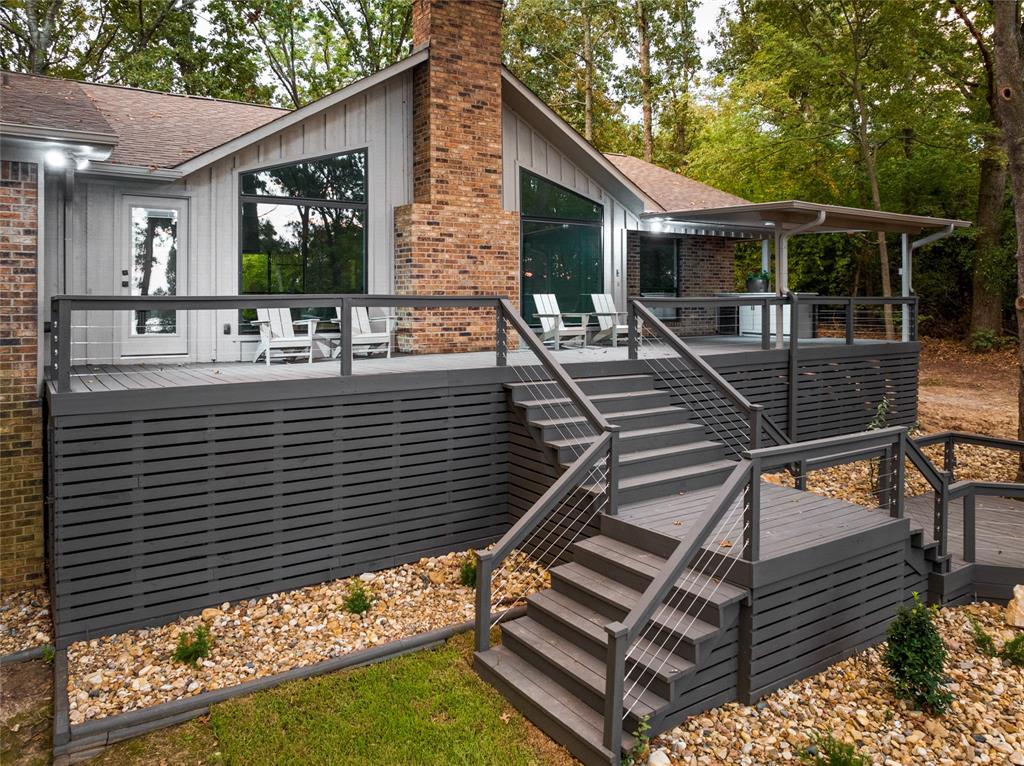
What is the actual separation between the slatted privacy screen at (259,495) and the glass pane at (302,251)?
10.5 feet

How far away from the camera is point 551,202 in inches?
428

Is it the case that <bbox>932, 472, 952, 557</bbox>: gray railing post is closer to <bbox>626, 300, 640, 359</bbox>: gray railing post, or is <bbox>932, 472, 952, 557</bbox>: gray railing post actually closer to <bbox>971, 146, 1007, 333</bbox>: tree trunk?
<bbox>626, 300, 640, 359</bbox>: gray railing post

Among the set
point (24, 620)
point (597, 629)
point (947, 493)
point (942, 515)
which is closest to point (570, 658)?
point (597, 629)

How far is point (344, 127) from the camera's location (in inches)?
356

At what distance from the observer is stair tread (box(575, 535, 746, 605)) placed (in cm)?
428

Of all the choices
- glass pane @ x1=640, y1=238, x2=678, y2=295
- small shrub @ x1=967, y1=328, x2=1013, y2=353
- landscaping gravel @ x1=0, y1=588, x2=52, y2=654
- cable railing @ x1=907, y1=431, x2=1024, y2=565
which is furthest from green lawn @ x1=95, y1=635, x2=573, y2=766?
small shrub @ x1=967, y1=328, x2=1013, y2=353

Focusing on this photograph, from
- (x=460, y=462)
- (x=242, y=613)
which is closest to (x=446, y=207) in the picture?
(x=460, y=462)

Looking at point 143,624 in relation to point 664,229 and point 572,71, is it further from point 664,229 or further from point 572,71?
point 572,71

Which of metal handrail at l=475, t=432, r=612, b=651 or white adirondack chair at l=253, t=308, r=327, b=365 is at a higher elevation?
white adirondack chair at l=253, t=308, r=327, b=365

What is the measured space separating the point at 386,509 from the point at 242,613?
1396 mm

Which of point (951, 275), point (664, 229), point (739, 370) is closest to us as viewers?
point (739, 370)

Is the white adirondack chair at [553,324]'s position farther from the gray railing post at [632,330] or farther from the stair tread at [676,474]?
the stair tread at [676,474]

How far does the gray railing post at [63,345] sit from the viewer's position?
4.87 metres

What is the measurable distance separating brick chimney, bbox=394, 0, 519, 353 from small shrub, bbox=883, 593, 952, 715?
6090mm
